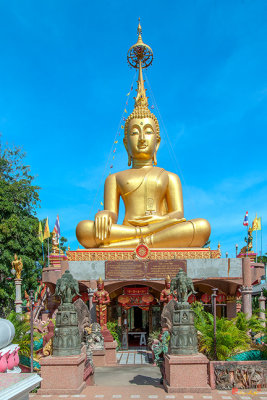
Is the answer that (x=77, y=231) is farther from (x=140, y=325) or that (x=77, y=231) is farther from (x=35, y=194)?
(x=35, y=194)

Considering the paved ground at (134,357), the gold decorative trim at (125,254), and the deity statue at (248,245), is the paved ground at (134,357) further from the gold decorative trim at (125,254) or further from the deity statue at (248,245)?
the deity statue at (248,245)

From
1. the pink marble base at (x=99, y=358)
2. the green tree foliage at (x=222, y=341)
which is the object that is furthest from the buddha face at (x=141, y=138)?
the green tree foliage at (x=222, y=341)

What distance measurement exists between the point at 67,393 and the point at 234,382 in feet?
10.3

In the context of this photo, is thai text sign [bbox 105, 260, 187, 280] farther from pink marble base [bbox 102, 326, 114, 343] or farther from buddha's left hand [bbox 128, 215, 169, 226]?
pink marble base [bbox 102, 326, 114, 343]

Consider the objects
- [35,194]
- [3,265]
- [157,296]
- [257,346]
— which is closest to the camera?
[257,346]

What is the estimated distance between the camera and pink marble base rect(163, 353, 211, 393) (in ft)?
22.6

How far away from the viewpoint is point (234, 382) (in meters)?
7.53

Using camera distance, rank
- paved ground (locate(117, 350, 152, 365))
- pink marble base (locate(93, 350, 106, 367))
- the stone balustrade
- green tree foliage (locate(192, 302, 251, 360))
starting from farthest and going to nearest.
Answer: paved ground (locate(117, 350, 152, 365)), pink marble base (locate(93, 350, 106, 367)), green tree foliage (locate(192, 302, 251, 360)), the stone balustrade

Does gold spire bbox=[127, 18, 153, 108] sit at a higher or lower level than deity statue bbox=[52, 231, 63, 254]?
higher

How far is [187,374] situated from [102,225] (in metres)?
10.1

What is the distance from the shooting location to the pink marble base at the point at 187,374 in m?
6.90

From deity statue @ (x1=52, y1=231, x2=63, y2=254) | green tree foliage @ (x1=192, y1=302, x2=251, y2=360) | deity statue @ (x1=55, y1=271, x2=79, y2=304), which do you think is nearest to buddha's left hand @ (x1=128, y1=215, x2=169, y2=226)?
deity statue @ (x1=52, y1=231, x2=63, y2=254)

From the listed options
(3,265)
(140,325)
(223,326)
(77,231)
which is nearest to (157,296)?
(140,325)

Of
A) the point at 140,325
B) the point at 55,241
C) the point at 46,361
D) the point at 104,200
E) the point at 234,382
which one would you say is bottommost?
the point at 140,325
